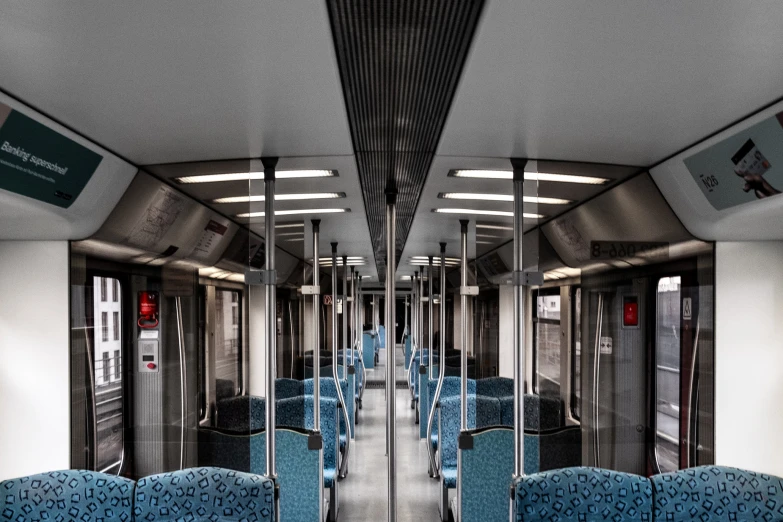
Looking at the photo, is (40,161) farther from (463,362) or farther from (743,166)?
(463,362)

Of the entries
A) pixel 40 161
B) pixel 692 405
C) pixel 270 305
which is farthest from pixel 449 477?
pixel 40 161

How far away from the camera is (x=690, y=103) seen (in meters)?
2.16

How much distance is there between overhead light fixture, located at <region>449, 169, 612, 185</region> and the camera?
339cm

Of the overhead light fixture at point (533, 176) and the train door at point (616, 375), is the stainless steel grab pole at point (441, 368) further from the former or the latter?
the overhead light fixture at point (533, 176)

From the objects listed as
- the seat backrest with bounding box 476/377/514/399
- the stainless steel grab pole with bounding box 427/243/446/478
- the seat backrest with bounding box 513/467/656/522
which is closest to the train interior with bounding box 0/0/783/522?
the seat backrest with bounding box 513/467/656/522

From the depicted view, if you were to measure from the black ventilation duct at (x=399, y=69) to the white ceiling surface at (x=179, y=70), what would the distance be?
0.06 meters

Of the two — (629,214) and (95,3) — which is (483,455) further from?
(95,3)

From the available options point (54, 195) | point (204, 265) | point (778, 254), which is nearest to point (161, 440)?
point (204, 265)

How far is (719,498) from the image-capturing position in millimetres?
2697

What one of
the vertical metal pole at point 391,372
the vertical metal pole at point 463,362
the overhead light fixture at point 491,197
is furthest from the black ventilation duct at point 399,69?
the vertical metal pole at point 463,362

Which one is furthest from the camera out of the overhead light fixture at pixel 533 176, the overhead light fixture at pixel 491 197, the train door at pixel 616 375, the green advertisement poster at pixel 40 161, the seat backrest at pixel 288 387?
the seat backrest at pixel 288 387

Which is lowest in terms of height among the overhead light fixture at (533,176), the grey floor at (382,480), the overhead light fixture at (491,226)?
the grey floor at (382,480)

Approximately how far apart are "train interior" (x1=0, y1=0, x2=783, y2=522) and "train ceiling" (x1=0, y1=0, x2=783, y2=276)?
1 cm

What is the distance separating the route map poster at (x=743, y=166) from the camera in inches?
88.5
